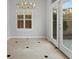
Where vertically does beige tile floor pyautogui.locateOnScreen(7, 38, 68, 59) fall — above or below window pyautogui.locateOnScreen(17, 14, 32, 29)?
below

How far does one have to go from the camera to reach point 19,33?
9414 mm

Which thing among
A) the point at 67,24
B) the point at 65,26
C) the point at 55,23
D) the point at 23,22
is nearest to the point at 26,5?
the point at 23,22

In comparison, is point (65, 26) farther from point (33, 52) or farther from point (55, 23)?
point (55, 23)

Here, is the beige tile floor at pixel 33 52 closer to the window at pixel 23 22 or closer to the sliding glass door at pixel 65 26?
the sliding glass door at pixel 65 26

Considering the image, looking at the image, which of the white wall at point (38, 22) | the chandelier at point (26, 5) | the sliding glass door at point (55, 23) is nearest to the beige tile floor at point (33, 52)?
the sliding glass door at point (55, 23)

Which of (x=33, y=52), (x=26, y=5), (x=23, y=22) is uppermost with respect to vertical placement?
(x=26, y=5)

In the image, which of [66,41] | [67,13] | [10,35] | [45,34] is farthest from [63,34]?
[10,35]

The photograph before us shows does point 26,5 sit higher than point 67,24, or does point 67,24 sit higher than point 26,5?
point 26,5

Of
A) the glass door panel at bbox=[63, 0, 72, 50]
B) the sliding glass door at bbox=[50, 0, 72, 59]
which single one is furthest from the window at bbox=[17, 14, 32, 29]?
the glass door panel at bbox=[63, 0, 72, 50]

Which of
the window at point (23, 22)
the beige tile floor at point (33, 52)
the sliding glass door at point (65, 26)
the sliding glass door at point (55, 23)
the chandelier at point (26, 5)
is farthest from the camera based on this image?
the window at point (23, 22)

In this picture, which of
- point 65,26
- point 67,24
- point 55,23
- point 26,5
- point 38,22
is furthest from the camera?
point 38,22

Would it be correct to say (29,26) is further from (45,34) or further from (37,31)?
(45,34)

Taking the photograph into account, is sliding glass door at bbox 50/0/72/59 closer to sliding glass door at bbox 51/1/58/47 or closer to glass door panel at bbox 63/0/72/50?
glass door panel at bbox 63/0/72/50

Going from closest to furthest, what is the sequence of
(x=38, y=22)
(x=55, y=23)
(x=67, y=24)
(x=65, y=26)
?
Result: (x=67, y=24)
(x=65, y=26)
(x=55, y=23)
(x=38, y=22)
